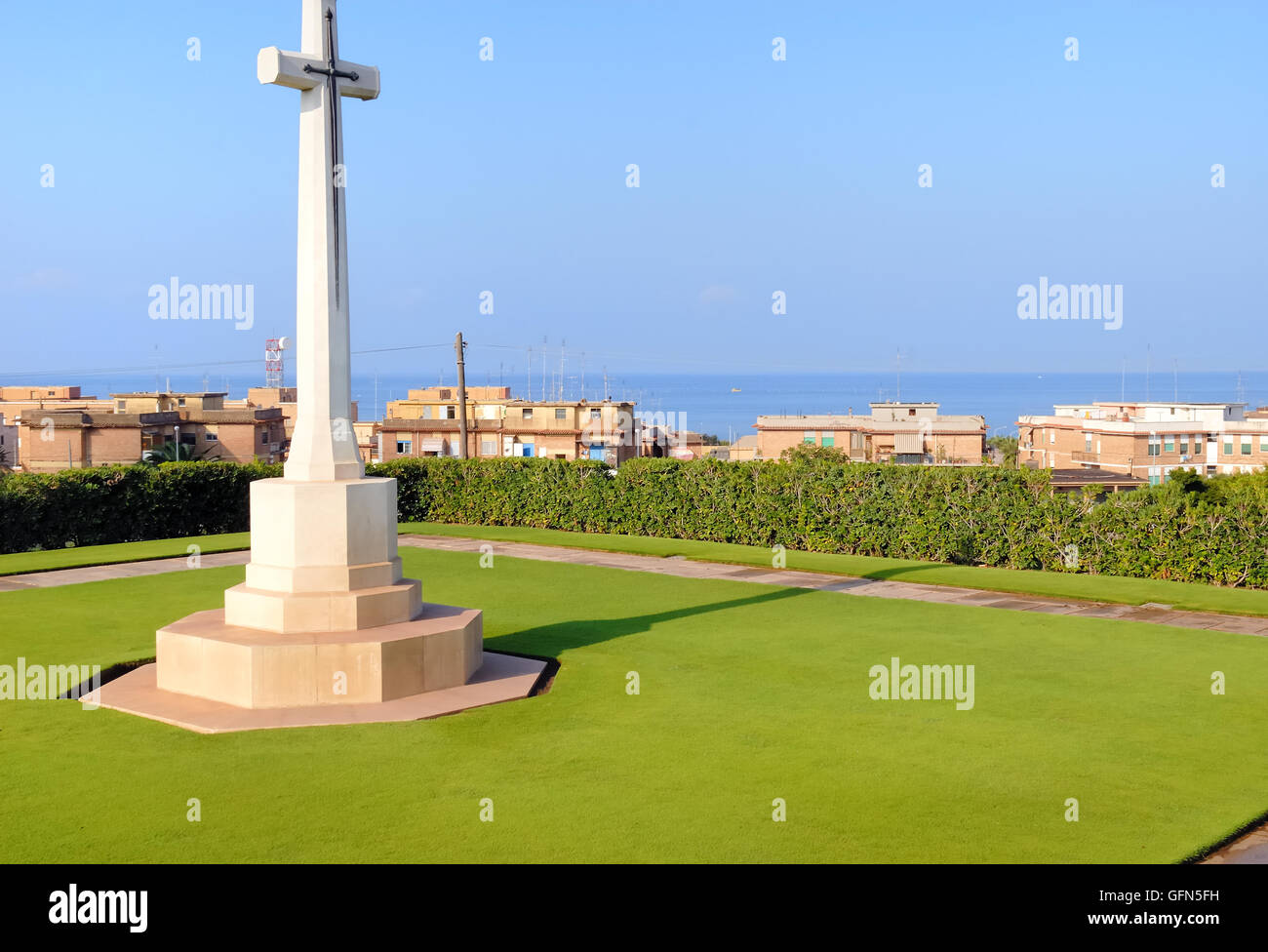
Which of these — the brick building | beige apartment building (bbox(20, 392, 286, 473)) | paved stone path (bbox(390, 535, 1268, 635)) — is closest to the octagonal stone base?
paved stone path (bbox(390, 535, 1268, 635))

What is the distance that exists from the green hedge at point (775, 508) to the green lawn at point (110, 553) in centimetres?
115

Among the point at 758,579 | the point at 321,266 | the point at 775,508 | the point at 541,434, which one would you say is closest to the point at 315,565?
the point at 321,266

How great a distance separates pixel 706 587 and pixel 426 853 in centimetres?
1016

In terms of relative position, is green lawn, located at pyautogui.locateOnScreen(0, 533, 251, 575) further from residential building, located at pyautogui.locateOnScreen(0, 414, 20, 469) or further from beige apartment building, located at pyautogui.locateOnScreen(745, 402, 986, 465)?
beige apartment building, located at pyautogui.locateOnScreen(745, 402, 986, 465)

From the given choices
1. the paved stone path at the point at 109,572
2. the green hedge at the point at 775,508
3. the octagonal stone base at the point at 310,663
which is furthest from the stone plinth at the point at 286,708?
the green hedge at the point at 775,508

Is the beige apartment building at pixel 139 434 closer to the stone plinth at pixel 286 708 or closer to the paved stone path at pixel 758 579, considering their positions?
the paved stone path at pixel 758 579

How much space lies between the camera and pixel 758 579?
56.9 ft

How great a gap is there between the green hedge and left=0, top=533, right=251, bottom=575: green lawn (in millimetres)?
1149

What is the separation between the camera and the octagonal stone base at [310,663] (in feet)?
32.3

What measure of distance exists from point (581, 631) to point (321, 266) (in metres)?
4.98

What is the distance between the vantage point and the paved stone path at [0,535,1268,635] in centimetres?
1423

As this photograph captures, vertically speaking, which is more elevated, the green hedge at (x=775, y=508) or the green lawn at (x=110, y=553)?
the green hedge at (x=775, y=508)
